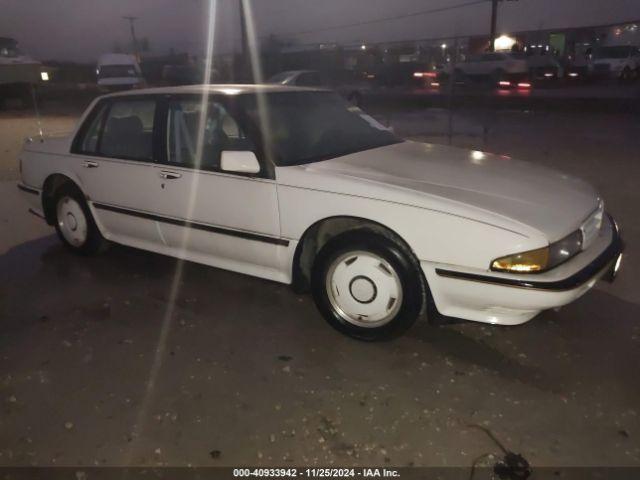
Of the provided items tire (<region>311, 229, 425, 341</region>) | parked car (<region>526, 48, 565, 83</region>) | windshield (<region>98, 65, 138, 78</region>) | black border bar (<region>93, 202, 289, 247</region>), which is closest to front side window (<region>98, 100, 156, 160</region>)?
black border bar (<region>93, 202, 289, 247</region>)

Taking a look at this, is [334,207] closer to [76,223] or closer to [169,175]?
[169,175]

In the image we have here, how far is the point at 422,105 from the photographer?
66.4 ft

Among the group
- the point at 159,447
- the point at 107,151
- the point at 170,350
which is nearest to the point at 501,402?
the point at 159,447

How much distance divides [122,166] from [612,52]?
33.0 meters

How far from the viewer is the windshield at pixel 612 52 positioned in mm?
29013

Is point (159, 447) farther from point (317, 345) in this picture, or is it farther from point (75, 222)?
point (75, 222)

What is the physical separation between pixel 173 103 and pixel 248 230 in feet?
3.92

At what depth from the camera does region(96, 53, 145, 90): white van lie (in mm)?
23250

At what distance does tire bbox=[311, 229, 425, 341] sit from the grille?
0.92 metres

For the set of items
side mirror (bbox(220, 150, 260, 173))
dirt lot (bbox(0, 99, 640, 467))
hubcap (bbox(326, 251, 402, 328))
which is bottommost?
dirt lot (bbox(0, 99, 640, 467))

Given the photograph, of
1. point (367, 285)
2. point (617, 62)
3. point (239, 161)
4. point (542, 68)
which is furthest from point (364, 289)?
point (617, 62)

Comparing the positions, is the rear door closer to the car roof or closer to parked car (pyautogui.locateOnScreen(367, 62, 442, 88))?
the car roof

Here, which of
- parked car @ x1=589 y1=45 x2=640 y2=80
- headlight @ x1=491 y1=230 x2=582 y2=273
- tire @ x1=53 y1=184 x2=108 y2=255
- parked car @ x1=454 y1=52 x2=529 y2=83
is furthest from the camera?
parked car @ x1=589 y1=45 x2=640 y2=80

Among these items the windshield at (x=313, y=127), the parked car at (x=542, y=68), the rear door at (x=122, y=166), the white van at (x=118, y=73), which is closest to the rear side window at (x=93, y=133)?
the rear door at (x=122, y=166)
